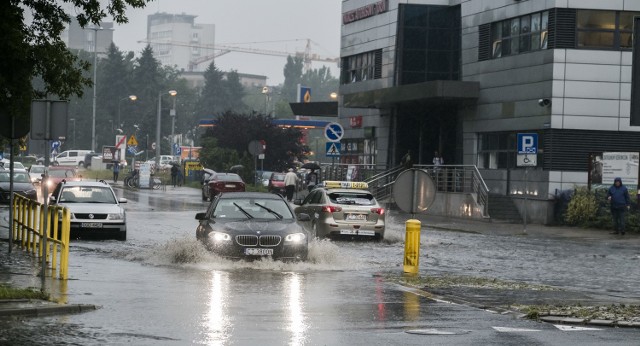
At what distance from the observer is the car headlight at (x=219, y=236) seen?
21141 millimetres

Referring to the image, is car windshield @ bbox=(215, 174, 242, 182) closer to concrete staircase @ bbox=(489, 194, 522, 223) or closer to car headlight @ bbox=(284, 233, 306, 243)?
concrete staircase @ bbox=(489, 194, 522, 223)

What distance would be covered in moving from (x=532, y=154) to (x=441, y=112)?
2077 cm

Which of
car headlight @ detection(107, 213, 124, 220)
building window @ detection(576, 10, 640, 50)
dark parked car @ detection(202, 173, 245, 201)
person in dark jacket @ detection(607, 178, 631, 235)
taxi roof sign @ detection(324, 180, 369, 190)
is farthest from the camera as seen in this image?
dark parked car @ detection(202, 173, 245, 201)

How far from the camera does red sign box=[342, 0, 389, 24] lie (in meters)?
62.2

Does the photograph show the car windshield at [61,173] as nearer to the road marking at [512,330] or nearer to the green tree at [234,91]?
the road marking at [512,330]

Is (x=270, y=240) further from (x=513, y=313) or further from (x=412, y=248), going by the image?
(x=513, y=313)

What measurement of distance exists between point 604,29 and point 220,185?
66.5 feet

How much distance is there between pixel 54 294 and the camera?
15.5 metres

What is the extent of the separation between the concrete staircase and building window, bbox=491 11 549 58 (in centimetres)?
602

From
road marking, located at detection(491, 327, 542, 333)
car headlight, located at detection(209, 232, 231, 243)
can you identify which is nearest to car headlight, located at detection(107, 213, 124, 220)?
car headlight, located at detection(209, 232, 231, 243)

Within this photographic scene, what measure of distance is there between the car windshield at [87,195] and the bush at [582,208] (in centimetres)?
1744

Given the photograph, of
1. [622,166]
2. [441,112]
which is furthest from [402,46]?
[622,166]

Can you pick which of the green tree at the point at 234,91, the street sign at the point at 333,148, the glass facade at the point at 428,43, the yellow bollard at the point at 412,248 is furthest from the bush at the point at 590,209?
the green tree at the point at 234,91

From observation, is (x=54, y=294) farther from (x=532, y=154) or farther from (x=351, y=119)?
(x=351, y=119)
